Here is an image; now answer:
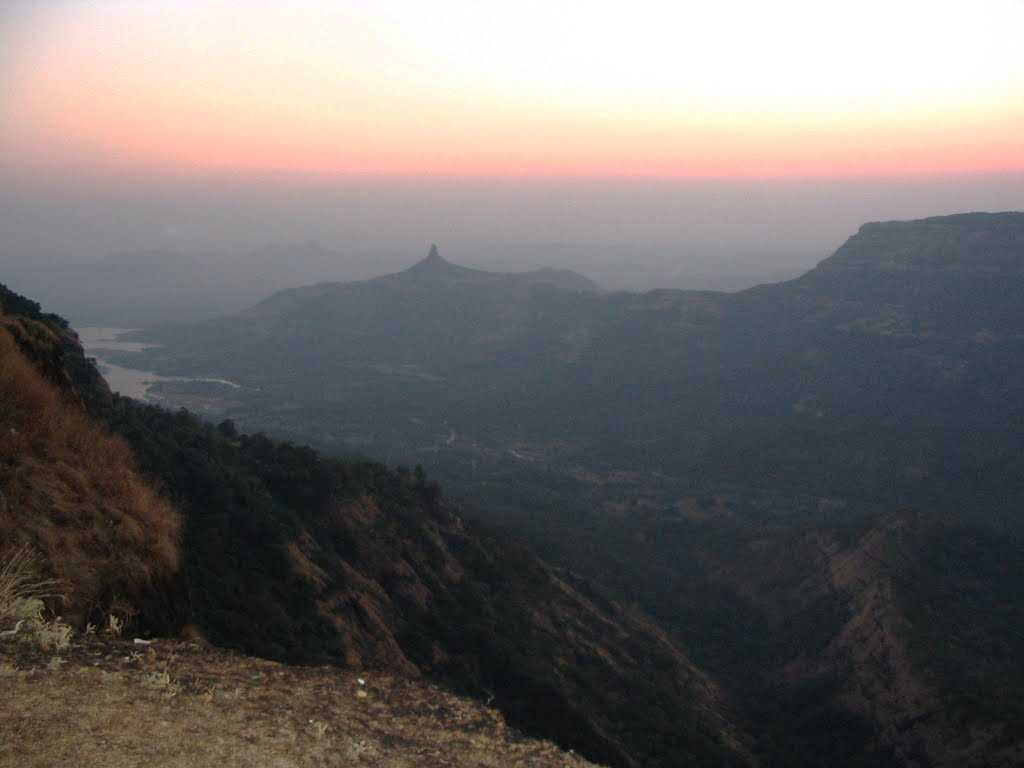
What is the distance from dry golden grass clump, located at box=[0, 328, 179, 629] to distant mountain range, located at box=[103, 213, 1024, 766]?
26.5 m

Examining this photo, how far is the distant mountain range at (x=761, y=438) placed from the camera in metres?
34.3

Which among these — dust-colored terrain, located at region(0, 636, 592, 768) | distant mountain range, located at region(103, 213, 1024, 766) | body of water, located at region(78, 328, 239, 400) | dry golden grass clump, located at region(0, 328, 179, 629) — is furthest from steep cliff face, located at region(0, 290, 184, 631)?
body of water, located at region(78, 328, 239, 400)

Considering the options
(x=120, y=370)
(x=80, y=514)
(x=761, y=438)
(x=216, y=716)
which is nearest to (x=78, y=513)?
(x=80, y=514)

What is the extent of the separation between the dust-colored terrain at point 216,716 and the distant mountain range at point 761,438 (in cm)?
2368

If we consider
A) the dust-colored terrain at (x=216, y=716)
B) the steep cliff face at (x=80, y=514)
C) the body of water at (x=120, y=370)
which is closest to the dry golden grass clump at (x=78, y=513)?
the steep cliff face at (x=80, y=514)

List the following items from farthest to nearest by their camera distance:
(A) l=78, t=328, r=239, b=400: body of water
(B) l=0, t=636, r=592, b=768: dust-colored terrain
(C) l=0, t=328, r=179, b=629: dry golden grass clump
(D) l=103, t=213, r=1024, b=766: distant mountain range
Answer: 1. (A) l=78, t=328, r=239, b=400: body of water
2. (D) l=103, t=213, r=1024, b=766: distant mountain range
3. (C) l=0, t=328, r=179, b=629: dry golden grass clump
4. (B) l=0, t=636, r=592, b=768: dust-colored terrain

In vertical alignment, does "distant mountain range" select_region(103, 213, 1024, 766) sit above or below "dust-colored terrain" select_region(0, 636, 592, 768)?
below

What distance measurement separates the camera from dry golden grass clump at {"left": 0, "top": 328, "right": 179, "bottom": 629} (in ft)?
28.8

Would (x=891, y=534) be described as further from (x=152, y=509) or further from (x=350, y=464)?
(x=152, y=509)

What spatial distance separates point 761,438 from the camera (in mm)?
92250

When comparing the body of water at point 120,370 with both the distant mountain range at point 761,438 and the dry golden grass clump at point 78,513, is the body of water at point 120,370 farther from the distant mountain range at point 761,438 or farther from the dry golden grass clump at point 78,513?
the dry golden grass clump at point 78,513

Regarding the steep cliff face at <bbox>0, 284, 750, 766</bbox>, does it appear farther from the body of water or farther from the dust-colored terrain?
the body of water

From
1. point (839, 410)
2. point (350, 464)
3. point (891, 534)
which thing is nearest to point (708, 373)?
point (839, 410)

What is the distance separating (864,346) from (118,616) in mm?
115454
